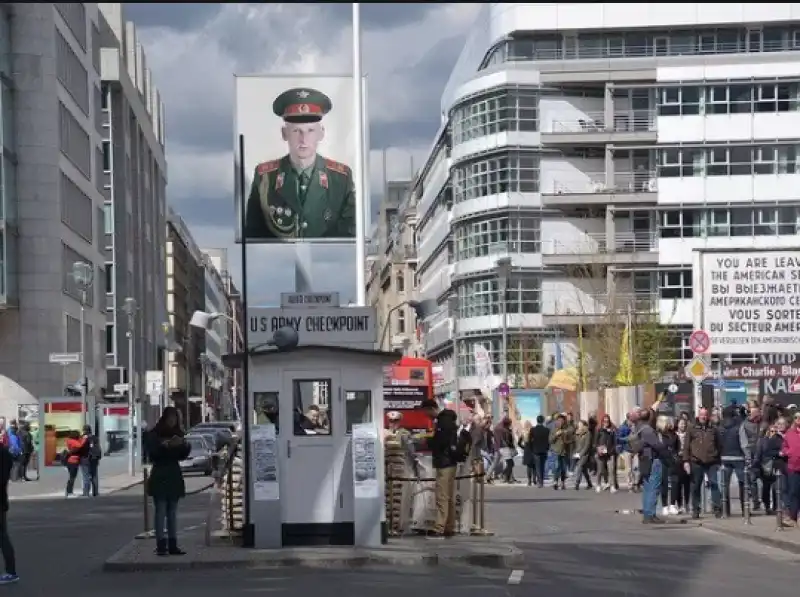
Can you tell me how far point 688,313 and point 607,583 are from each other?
6343 centimetres

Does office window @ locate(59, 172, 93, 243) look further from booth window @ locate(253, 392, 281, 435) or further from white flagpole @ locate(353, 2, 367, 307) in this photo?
booth window @ locate(253, 392, 281, 435)

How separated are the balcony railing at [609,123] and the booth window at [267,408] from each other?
62884 mm

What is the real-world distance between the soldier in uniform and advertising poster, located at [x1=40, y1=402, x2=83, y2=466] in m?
28.9

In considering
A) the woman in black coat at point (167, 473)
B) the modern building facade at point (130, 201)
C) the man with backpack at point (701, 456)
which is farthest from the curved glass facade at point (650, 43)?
the woman in black coat at point (167, 473)

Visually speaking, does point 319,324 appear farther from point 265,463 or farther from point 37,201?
point 37,201

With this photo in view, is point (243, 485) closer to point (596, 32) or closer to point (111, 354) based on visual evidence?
point (596, 32)

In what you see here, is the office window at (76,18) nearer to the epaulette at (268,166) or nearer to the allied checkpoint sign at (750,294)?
the allied checkpoint sign at (750,294)

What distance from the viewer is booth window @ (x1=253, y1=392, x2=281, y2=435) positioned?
20.3 metres

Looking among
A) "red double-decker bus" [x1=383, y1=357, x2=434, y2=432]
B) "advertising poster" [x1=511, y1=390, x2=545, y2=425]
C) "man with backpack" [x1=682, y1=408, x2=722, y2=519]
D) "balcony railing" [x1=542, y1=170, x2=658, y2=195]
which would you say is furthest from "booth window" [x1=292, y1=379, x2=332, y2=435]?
"balcony railing" [x1=542, y1=170, x2=658, y2=195]

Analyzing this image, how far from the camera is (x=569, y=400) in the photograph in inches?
2399

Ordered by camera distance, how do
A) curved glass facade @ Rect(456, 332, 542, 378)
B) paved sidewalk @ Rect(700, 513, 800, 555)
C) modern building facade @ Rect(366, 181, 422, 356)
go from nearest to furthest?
paved sidewalk @ Rect(700, 513, 800, 555) < curved glass facade @ Rect(456, 332, 542, 378) < modern building facade @ Rect(366, 181, 422, 356)

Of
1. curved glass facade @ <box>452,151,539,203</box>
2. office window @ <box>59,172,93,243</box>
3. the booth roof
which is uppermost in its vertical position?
curved glass facade @ <box>452,151,539,203</box>

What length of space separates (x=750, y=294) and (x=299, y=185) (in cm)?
1259

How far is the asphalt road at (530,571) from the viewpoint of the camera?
650 inches
